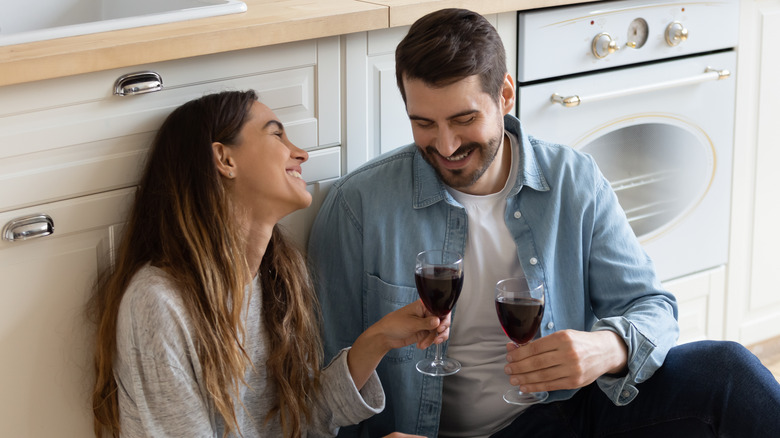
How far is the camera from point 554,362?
1.45 m

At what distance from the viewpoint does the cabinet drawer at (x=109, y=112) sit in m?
1.35

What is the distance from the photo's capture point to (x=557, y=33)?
1.87 meters

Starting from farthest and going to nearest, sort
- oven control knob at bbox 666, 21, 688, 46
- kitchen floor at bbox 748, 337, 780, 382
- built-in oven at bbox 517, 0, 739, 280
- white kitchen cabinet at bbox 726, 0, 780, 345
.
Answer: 1. kitchen floor at bbox 748, 337, 780, 382
2. white kitchen cabinet at bbox 726, 0, 780, 345
3. oven control knob at bbox 666, 21, 688, 46
4. built-in oven at bbox 517, 0, 739, 280

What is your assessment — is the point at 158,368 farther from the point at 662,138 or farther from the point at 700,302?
the point at 700,302

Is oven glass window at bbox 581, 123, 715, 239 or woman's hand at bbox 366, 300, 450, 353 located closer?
woman's hand at bbox 366, 300, 450, 353

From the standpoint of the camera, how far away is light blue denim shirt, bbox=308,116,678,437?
5.24ft

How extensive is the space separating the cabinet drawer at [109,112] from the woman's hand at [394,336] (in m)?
0.33

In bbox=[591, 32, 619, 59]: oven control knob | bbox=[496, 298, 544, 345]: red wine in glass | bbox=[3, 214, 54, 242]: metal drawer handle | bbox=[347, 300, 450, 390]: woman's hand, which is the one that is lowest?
bbox=[347, 300, 450, 390]: woman's hand

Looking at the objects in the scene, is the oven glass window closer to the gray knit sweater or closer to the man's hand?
the man's hand

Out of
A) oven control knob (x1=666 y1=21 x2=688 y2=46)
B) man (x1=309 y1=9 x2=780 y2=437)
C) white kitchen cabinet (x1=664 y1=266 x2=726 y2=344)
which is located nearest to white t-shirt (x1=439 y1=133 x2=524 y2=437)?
man (x1=309 y1=9 x2=780 y2=437)

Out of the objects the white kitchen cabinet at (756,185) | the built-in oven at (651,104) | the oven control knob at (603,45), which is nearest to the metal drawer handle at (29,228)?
the built-in oven at (651,104)

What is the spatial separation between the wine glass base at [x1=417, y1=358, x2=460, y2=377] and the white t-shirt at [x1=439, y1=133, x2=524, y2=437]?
79 mm

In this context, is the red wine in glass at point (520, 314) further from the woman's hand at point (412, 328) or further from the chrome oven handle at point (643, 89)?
the chrome oven handle at point (643, 89)

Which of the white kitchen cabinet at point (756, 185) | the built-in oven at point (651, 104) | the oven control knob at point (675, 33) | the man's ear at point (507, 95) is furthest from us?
the white kitchen cabinet at point (756, 185)
